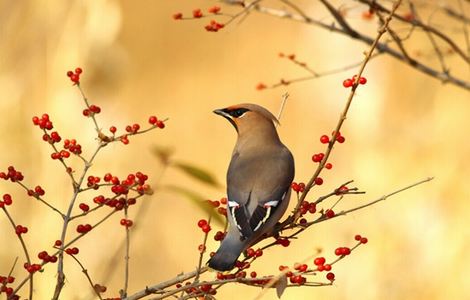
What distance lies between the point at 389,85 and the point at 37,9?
384 centimetres

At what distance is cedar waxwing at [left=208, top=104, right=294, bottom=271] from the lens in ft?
12.0

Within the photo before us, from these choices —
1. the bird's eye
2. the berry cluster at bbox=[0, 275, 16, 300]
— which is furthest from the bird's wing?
the berry cluster at bbox=[0, 275, 16, 300]

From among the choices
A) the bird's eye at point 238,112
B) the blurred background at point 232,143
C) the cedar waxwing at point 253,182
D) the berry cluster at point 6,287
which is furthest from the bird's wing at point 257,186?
the berry cluster at point 6,287

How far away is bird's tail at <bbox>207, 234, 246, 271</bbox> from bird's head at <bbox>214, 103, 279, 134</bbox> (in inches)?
35.1

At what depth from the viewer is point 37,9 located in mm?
5672

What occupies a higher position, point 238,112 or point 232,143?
point 232,143

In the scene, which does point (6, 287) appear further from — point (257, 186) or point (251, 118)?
point (251, 118)

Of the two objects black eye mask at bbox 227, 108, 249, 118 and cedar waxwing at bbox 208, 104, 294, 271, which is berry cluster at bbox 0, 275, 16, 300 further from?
black eye mask at bbox 227, 108, 249, 118

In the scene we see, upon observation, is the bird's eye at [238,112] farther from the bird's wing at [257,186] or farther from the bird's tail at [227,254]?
the bird's tail at [227,254]

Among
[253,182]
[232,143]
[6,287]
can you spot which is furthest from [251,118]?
[232,143]

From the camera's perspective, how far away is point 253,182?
4.07 meters

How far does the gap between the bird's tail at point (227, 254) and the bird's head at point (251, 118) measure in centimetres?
89

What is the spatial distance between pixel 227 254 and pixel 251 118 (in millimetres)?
1250

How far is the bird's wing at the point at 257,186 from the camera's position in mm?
3807
